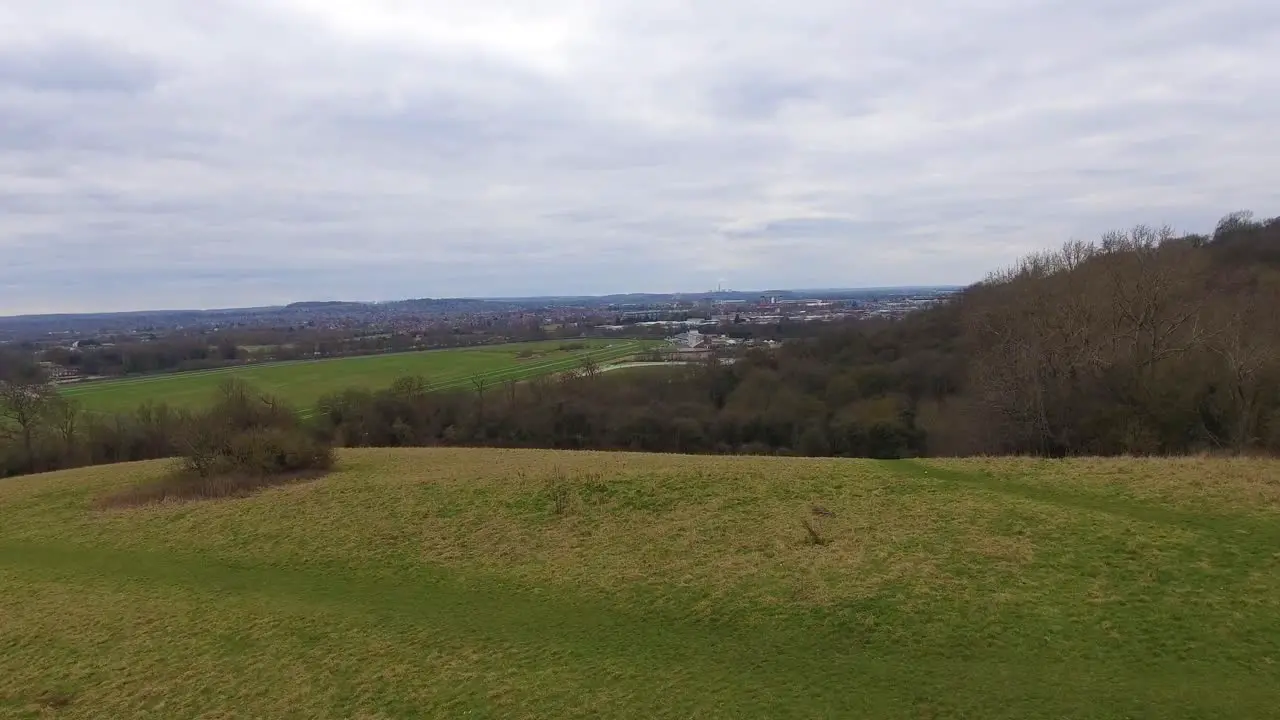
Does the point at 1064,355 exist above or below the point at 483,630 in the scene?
above

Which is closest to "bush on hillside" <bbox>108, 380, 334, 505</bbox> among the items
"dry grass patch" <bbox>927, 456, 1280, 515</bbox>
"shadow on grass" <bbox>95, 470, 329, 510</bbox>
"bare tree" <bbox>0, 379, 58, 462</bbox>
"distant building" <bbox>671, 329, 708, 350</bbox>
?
"shadow on grass" <bbox>95, 470, 329, 510</bbox>

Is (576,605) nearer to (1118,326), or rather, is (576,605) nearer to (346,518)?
(346,518)

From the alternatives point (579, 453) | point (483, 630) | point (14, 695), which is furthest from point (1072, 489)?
point (14, 695)

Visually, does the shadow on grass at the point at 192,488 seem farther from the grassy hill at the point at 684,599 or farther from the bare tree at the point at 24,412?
the bare tree at the point at 24,412

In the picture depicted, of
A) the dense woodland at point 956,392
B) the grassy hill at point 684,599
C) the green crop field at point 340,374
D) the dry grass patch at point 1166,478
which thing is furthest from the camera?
the green crop field at point 340,374

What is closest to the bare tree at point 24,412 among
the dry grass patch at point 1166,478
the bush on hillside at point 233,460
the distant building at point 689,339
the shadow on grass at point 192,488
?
the bush on hillside at point 233,460

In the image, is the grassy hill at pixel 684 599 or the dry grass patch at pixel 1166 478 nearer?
the grassy hill at pixel 684 599
